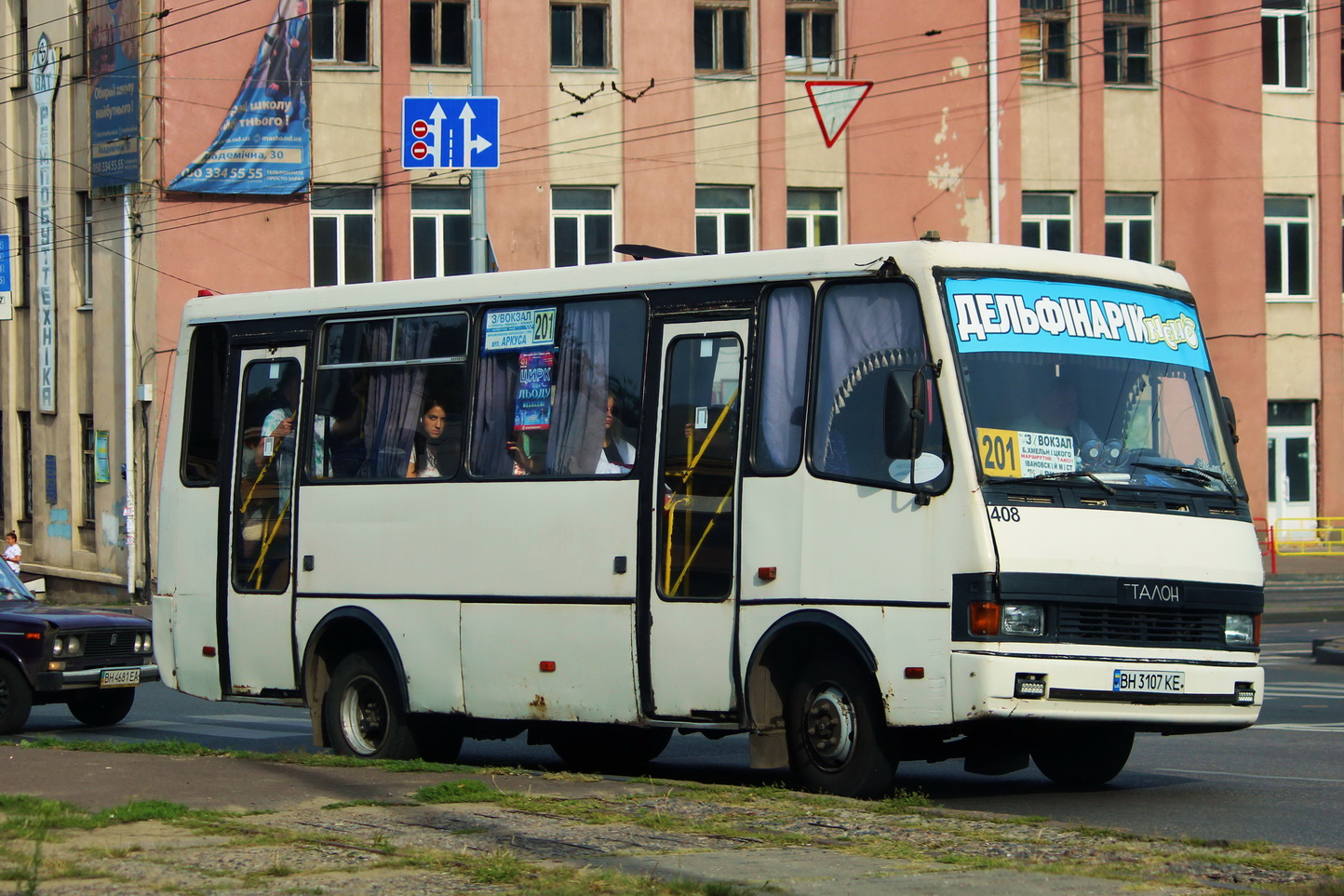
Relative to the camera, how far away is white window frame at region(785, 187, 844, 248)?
122 feet

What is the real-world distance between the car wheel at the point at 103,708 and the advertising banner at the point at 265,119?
18.9 metres

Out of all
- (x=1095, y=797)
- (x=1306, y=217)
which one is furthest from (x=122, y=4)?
(x=1095, y=797)

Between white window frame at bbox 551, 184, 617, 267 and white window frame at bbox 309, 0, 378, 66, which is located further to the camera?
white window frame at bbox 551, 184, 617, 267

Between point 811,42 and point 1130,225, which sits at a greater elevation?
point 811,42

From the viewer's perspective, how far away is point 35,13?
40781 millimetres

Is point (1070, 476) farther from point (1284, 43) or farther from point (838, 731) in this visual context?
point (1284, 43)

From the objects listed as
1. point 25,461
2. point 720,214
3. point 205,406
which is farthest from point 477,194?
point 25,461

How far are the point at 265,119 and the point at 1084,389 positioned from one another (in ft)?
88.6

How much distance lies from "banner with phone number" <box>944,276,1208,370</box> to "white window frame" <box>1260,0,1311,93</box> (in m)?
32.9

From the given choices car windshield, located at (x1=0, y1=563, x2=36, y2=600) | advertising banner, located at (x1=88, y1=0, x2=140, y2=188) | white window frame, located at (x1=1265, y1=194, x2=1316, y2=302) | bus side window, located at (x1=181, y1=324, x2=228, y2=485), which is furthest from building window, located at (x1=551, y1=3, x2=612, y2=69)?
bus side window, located at (x1=181, y1=324, x2=228, y2=485)

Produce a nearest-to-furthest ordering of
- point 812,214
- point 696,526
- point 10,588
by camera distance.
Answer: point 696,526, point 10,588, point 812,214

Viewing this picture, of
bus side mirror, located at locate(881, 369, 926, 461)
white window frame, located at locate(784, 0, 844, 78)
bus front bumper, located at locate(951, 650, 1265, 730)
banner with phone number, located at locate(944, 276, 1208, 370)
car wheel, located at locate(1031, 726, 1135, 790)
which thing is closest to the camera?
bus front bumper, located at locate(951, 650, 1265, 730)

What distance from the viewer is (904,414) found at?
9.39 metres

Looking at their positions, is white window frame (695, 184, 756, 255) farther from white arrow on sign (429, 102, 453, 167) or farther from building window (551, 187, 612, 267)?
white arrow on sign (429, 102, 453, 167)
